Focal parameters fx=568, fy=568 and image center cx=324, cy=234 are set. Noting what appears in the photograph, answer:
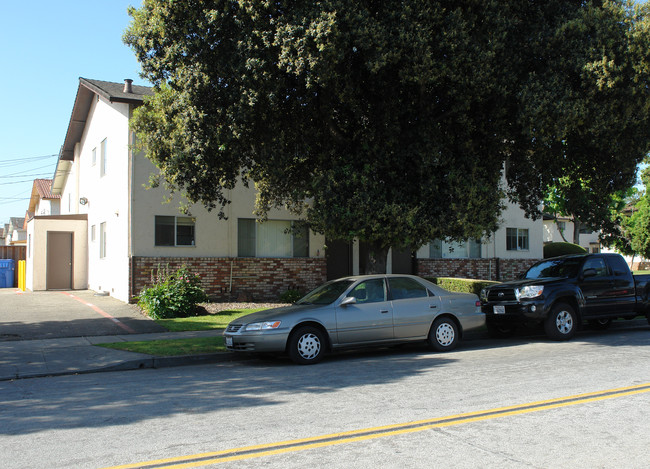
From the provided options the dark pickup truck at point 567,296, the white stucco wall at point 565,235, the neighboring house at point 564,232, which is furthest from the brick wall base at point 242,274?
the white stucco wall at point 565,235

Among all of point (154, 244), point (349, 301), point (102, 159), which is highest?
point (102, 159)

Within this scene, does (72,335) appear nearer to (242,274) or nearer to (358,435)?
(242,274)

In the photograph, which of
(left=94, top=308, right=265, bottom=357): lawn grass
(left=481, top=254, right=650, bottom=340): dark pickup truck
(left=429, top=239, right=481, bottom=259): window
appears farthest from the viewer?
(left=429, top=239, right=481, bottom=259): window

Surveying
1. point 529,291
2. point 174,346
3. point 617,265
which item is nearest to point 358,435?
point 174,346

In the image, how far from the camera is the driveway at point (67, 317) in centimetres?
1291

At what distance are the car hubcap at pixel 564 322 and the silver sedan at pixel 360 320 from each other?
188cm

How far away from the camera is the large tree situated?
10742mm

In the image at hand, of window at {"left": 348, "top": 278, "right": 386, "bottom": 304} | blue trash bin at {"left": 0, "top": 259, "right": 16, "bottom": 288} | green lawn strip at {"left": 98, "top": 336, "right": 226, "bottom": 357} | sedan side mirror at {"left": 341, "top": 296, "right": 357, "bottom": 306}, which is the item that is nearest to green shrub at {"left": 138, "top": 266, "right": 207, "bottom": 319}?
green lawn strip at {"left": 98, "top": 336, "right": 226, "bottom": 357}

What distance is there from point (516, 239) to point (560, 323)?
15.1 metres

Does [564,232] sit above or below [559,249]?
above

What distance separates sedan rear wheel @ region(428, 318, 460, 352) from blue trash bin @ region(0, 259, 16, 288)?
23307 mm

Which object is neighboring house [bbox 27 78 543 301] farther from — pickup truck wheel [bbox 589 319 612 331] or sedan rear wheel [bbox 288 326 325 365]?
sedan rear wheel [bbox 288 326 325 365]

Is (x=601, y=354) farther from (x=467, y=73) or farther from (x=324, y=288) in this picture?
(x=467, y=73)

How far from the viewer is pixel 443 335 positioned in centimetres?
1065
